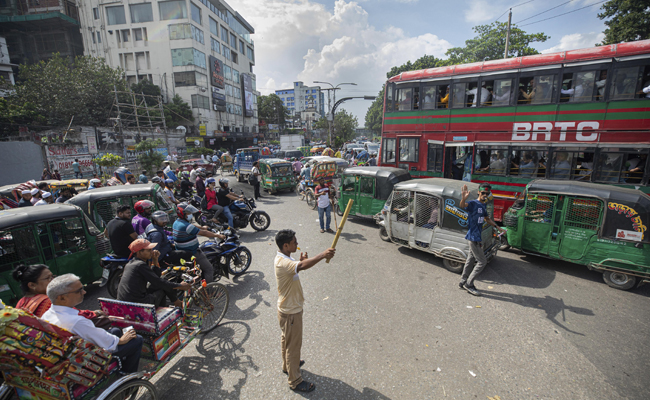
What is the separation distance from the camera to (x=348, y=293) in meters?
5.75

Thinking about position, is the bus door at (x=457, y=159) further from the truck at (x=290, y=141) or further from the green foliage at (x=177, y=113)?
the green foliage at (x=177, y=113)

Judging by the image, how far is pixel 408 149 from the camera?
39.0ft

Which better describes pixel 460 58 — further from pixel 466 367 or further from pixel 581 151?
pixel 466 367

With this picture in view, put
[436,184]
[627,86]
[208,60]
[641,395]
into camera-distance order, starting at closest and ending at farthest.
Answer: [641,395] → [436,184] → [627,86] → [208,60]

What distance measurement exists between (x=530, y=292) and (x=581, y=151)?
222 inches

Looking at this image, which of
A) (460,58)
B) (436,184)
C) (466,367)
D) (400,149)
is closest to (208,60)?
(460,58)

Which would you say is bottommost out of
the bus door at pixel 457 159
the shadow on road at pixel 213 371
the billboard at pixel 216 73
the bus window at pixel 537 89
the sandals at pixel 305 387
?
the shadow on road at pixel 213 371

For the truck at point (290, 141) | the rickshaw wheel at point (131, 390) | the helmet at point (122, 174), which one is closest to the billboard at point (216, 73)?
the truck at point (290, 141)

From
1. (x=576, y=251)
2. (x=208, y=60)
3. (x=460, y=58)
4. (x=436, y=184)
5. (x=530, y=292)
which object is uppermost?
(x=208, y=60)

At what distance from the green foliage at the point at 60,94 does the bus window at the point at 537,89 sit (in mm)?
32834

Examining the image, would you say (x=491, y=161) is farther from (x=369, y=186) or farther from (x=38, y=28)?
(x=38, y=28)

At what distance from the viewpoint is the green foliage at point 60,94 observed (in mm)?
25619

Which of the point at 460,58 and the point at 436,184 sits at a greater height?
the point at 460,58

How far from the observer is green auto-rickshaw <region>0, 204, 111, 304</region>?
15.6ft
